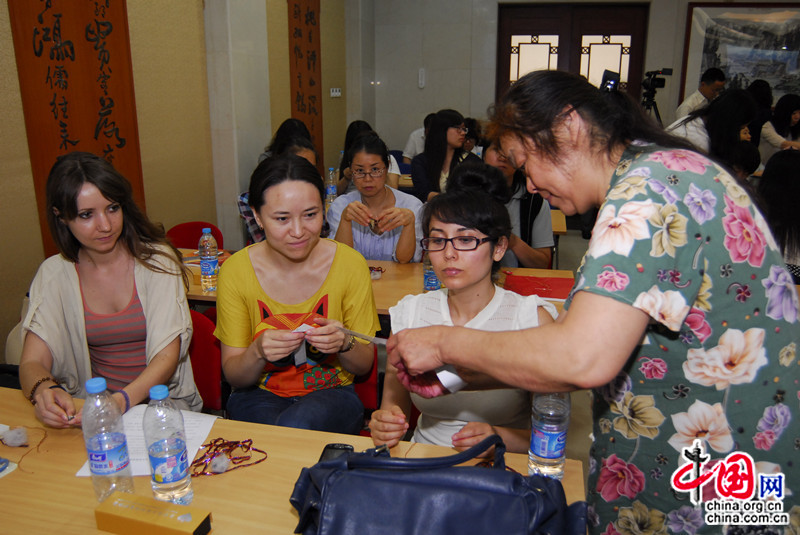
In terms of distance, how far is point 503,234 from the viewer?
186 centimetres

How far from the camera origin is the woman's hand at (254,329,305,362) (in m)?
1.69

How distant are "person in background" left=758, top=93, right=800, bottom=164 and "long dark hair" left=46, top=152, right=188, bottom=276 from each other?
22.9 feet

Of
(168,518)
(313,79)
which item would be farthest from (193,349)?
(313,79)

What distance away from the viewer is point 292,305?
201 cm

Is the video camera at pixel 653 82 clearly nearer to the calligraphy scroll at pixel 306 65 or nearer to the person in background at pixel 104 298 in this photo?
the calligraphy scroll at pixel 306 65

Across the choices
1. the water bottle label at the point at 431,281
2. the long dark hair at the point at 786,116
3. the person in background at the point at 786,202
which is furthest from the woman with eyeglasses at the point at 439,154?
the long dark hair at the point at 786,116

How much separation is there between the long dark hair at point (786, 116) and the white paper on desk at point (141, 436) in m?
7.50

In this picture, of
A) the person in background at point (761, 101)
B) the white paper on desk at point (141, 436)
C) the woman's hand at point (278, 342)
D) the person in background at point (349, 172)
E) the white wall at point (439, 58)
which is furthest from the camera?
the white wall at point (439, 58)

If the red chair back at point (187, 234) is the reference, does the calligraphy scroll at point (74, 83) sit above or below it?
above

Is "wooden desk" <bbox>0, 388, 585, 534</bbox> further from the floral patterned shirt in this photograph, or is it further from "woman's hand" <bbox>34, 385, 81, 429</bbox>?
the floral patterned shirt

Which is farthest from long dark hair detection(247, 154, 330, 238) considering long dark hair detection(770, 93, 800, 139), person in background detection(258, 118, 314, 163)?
long dark hair detection(770, 93, 800, 139)

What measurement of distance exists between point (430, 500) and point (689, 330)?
56cm

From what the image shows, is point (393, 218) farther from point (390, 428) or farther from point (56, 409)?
point (56, 409)

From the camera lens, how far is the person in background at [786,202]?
2541 millimetres
